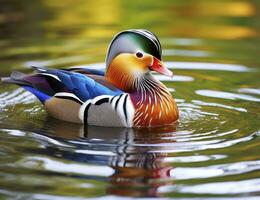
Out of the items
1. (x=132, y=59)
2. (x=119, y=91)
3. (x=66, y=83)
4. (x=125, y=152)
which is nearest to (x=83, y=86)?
(x=66, y=83)

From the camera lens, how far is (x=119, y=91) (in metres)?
8.51

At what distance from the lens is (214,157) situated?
24.3 feet

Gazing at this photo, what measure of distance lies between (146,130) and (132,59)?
2.42 feet

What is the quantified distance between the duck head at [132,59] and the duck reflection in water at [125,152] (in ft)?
1.75

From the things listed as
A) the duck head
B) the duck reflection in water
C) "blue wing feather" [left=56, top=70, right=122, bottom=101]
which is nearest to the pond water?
the duck reflection in water

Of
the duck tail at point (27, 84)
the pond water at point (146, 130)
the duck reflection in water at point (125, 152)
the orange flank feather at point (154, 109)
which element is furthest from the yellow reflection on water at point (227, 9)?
the duck reflection in water at point (125, 152)

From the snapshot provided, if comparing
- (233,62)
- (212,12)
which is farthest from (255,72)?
(212,12)

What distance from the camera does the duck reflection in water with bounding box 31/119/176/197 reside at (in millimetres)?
6797

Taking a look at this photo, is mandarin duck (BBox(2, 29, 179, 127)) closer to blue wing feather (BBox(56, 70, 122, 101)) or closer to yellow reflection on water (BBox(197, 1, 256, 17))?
blue wing feather (BBox(56, 70, 122, 101))

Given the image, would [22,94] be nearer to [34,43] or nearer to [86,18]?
[34,43]

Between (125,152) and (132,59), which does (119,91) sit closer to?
(132,59)

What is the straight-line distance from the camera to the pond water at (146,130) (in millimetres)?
6824

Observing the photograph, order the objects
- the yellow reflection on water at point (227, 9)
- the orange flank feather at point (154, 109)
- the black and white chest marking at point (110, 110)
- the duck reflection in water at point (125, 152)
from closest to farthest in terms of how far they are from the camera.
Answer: the duck reflection in water at point (125, 152) → the black and white chest marking at point (110, 110) → the orange flank feather at point (154, 109) → the yellow reflection on water at point (227, 9)

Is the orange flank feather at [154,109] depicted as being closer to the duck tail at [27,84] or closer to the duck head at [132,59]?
the duck head at [132,59]
